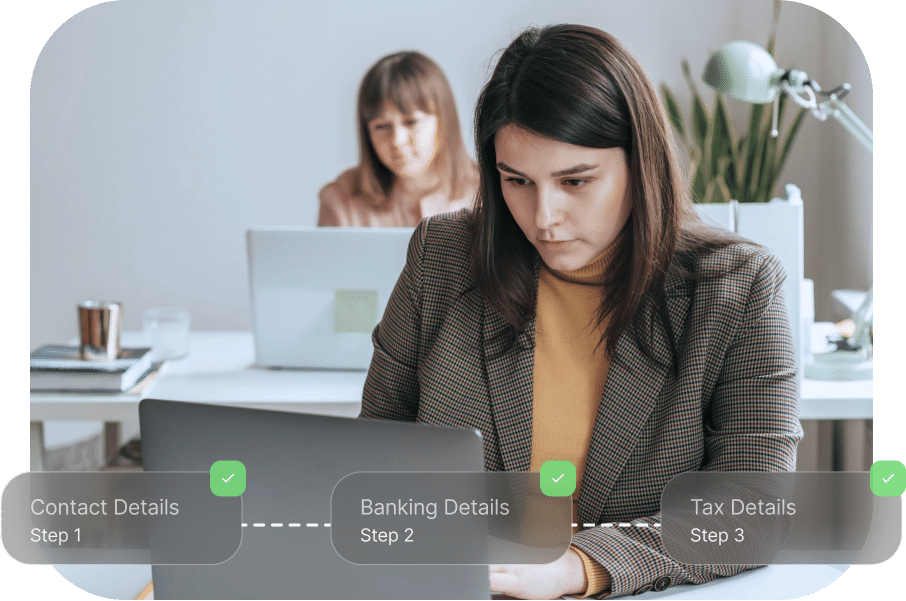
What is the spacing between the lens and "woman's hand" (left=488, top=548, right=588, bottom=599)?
2.26ft

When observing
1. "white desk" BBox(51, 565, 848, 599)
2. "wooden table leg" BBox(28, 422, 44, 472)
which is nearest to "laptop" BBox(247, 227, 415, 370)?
"wooden table leg" BBox(28, 422, 44, 472)

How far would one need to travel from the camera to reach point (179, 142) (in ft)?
10.1

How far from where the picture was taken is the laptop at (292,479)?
586mm

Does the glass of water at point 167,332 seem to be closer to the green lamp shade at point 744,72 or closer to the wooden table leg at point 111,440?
→ the wooden table leg at point 111,440

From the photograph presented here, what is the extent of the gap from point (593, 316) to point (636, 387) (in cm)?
12

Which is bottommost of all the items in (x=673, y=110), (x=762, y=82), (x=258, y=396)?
(x=258, y=396)

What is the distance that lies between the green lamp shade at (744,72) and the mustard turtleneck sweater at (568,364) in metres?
0.52

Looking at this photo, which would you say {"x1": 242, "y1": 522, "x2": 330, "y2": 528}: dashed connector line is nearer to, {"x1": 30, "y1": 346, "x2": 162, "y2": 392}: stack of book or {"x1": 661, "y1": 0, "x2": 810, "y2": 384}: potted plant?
{"x1": 30, "y1": 346, "x2": 162, "y2": 392}: stack of book

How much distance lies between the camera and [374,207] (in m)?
2.44

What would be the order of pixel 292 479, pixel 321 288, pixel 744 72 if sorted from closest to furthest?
pixel 292 479 → pixel 744 72 → pixel 321 288

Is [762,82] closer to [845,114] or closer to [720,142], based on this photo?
[845,114]

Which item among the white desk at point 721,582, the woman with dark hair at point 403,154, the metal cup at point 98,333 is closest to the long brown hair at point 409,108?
the woman with dark hair at point 403,154

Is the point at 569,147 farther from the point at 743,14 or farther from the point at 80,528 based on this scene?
the point at 743,14

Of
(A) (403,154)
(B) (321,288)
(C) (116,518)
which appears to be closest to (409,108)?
(A) (403,154)
